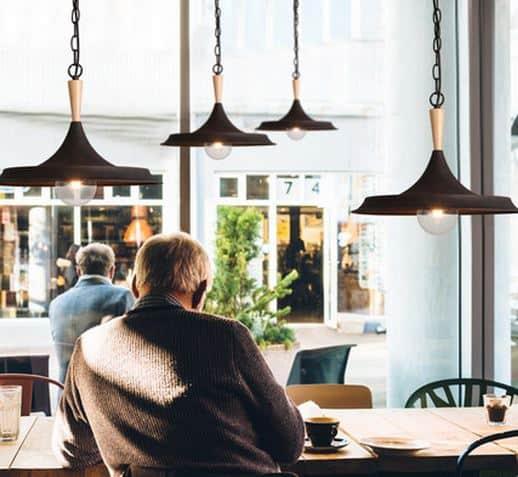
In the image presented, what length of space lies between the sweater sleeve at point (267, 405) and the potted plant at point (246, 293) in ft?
8.99

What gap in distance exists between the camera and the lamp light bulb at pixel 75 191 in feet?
9.86

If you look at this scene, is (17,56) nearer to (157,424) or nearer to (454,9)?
(454,9)

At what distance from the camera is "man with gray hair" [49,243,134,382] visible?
5.59 meters

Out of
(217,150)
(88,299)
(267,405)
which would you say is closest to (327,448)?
(267,405)

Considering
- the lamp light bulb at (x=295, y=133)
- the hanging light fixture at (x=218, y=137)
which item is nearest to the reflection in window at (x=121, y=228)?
the lamp light bulb at (x=295, y=133)

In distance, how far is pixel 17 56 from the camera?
5.52 m

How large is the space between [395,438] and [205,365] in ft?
3.15

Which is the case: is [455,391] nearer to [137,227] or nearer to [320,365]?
[320,365]

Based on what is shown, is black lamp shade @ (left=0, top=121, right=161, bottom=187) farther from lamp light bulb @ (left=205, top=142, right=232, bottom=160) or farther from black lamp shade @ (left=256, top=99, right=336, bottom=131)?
black lamp shade @ (left=256, top=99, right=336, bottom=131)

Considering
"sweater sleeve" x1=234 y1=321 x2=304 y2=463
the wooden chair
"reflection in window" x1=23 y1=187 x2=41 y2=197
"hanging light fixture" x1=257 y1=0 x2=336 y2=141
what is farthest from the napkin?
"reflection in window" x1=23 y1=187 x2=41 y2=197

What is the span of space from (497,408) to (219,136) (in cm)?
144

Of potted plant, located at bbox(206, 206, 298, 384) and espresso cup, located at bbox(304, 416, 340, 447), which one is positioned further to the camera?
potted plant, located at bbox(206, 206, 298, 384)

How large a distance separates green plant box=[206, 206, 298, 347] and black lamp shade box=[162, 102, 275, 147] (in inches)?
65.7

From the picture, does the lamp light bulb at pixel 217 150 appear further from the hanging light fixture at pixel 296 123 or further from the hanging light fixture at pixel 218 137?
the hanging light fixture at pixel 296 123
